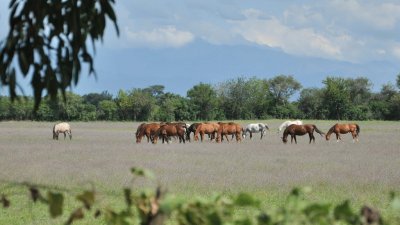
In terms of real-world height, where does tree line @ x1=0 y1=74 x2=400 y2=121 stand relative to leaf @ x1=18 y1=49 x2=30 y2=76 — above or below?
above

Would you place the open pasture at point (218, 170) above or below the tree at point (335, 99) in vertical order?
below

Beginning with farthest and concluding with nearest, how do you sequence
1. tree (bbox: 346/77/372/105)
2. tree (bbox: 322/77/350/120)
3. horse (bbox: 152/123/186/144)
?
1. tree (bbox: 346/77/372/105)
2. tree (bbox: 322/77/350/120)
3. horse (bbox: 152/123/186/144)

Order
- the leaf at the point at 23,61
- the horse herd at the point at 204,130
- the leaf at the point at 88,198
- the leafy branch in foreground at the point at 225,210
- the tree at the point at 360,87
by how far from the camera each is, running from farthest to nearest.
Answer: the tree at the point at 360,87, the horse herd at the point at 204,130, the leaf at the point at 23,61, the leaf at the point at 88,198, the leafy branch in foreground at the point at 225,210

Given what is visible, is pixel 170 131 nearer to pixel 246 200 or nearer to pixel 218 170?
pixel 218 170

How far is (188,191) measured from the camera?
13.7m

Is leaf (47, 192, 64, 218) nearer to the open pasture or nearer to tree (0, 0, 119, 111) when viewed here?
tree (0, 0, 119, 111)

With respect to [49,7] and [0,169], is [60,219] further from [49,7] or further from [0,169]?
→ [0,169]

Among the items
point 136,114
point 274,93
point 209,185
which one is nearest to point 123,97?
point 136,114

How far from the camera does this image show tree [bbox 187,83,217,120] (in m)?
111

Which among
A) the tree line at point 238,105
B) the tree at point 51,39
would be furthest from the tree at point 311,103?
the tree at point 51,39

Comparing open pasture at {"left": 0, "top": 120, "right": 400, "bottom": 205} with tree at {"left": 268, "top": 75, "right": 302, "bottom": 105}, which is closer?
open pasture at {"left": 0, "top": 120, "right": 400, "bottom": 205}

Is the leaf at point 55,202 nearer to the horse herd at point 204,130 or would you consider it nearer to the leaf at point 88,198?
the leaf at point 88,198

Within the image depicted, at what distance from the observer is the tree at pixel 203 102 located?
111m

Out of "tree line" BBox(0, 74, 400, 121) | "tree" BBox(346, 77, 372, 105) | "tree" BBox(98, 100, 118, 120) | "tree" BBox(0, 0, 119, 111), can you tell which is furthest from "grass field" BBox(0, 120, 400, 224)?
"tree" BBox(346, 77, 372, 105)
